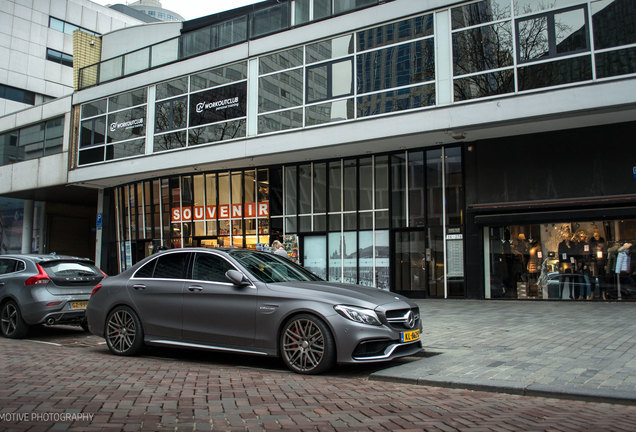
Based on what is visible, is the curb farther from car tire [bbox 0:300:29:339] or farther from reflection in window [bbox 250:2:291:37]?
reflection in window [bbox 250:2:291:37]

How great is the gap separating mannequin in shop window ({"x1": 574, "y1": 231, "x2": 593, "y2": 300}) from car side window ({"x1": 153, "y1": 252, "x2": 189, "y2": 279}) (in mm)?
11342

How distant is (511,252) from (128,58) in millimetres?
18309

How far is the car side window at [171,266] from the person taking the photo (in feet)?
23.8

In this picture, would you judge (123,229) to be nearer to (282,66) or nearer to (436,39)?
(282,66)

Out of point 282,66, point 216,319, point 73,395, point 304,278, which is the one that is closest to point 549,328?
point 304,278

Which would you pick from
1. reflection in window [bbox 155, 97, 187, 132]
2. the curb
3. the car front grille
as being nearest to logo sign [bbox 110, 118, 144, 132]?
reflection in window [bbox 155, 97, 187, 132]

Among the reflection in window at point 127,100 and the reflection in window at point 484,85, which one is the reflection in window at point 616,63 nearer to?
the reflection in window at point 484,85

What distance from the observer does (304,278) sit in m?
7.10

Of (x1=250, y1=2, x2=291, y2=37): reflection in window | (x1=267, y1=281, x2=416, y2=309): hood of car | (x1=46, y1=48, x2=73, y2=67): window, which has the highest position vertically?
(x1=46, y1=48, x2=73, y2=67): window

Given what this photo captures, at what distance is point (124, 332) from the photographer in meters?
7.38

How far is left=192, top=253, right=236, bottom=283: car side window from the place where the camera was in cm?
Result: 685

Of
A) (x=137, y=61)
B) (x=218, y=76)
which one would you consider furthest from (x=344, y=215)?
(x=137, y=61)

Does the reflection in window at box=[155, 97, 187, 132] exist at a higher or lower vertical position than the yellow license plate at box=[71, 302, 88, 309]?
higher

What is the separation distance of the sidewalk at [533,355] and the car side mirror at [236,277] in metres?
1.99
